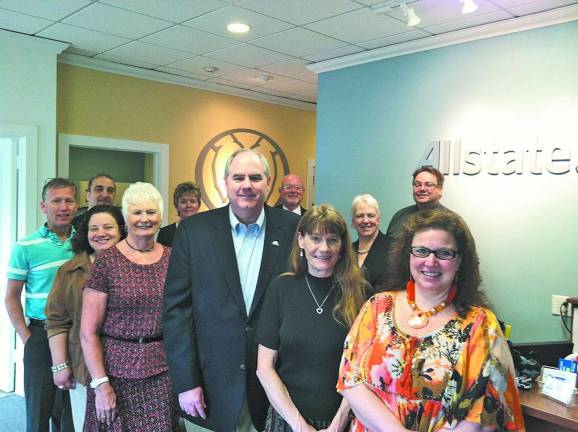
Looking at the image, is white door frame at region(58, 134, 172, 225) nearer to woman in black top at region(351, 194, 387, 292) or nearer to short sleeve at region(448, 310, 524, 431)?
woman in black top at region(351, 194, 387, 292)

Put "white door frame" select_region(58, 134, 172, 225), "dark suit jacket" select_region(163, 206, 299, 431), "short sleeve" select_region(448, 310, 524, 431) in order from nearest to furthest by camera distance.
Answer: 1. "short sleeve" select_region(448, 310, 524, 431)
2. "dark suit jacket" select_region(163, 206, 299, 431)
3. "white door frame" select_region(58, 134, 172, 225)

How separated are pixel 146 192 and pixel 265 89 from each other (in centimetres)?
380

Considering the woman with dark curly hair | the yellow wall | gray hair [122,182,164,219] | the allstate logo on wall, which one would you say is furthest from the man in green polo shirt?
the allstate logo on wall

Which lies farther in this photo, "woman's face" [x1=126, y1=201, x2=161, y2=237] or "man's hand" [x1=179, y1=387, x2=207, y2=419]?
"woman's face" [x1=126, y1=201, x2=161, y2=237]

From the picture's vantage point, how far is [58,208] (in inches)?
114

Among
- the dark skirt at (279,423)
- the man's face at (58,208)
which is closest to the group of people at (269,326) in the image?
the dark skirt at (279,423)

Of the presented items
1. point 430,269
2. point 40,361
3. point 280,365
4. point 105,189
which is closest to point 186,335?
point 280,365

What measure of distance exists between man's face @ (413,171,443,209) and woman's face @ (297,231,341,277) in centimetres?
185

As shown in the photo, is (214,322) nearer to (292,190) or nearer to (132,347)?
(132,347)

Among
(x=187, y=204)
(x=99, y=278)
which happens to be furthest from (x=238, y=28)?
(x=99, y=278)

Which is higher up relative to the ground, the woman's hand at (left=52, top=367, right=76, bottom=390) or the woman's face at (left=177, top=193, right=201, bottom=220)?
the woman's face at (left=177, top=193, right=201, bottom=220)

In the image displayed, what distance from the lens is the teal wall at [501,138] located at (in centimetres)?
327

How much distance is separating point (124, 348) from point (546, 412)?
5.40 feet

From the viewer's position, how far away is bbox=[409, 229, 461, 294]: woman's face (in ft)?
5.04
